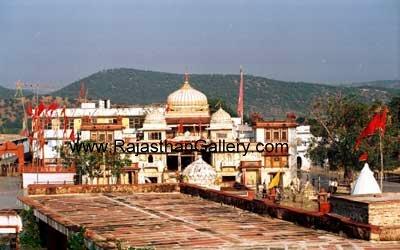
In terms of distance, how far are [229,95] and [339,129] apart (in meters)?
146

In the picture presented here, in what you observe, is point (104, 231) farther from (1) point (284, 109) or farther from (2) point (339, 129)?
(1) point (284, 109)

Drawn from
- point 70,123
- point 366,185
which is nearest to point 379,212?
point 366,185

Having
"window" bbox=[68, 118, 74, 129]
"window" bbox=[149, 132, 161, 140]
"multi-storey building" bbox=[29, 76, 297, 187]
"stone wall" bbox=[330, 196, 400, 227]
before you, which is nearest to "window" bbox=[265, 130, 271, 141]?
"multi-storey building" bbox=[29, 76, 297, 187]

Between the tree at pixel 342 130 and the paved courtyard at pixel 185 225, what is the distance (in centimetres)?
2468

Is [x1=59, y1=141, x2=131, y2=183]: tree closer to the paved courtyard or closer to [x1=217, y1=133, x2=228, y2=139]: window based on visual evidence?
[x1=217, y1=133, x2=228, y2=139]: window

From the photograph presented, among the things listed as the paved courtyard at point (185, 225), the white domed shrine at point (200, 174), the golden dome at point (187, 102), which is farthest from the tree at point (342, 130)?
the paved courtyard at point (185, 225)

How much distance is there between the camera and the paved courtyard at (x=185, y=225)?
16.2 m

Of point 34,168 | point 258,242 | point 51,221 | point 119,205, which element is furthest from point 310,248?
point 34,168

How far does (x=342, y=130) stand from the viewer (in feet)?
165

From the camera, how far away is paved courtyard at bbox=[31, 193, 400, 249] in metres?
16.2

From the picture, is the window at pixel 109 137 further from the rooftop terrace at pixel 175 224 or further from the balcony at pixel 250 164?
the rooftop terrace at pixel 175 224

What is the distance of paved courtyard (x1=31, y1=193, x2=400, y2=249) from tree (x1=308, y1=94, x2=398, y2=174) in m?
24.7

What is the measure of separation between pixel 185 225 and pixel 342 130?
106ft

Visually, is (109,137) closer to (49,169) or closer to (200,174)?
(49,169)
